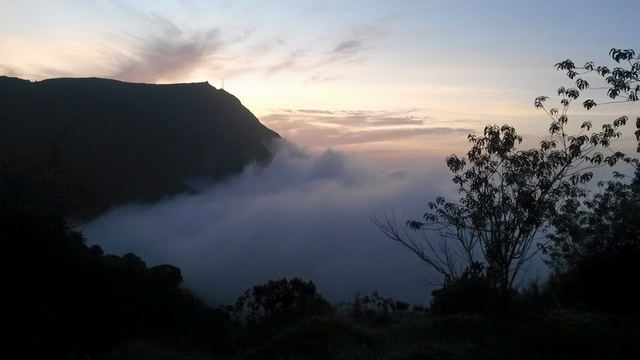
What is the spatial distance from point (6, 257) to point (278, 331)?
4907 millimetres

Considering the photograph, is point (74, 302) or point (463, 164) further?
point (463, 164)

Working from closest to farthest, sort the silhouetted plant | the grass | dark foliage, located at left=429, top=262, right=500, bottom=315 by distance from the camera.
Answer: the grass
dark foliage, located at left=429, top=262, right=500, bottom=315
the silhouetted plant

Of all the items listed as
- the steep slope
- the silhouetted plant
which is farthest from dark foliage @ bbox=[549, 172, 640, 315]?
the steep slope

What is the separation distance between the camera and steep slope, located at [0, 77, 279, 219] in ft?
69.5

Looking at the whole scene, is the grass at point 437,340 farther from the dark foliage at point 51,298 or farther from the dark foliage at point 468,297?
the dark foliage at point 468,297

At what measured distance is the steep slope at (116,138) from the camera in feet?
69.5

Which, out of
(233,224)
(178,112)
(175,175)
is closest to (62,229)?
(175,175)

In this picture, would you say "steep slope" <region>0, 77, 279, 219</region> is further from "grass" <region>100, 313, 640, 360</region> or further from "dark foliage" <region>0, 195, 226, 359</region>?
"grass" <region>100, 313, 640, 360</region>

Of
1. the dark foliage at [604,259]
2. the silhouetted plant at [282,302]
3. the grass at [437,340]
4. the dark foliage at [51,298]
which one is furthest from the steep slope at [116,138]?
the dark foliage at [604,259]

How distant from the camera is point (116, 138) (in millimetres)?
68500

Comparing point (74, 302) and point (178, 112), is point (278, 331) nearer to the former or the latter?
point (74, 302)

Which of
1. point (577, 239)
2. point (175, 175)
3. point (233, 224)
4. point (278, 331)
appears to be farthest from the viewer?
point (233, 224)

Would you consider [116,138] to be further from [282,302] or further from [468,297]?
[468,297]

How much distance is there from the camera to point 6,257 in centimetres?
1055
